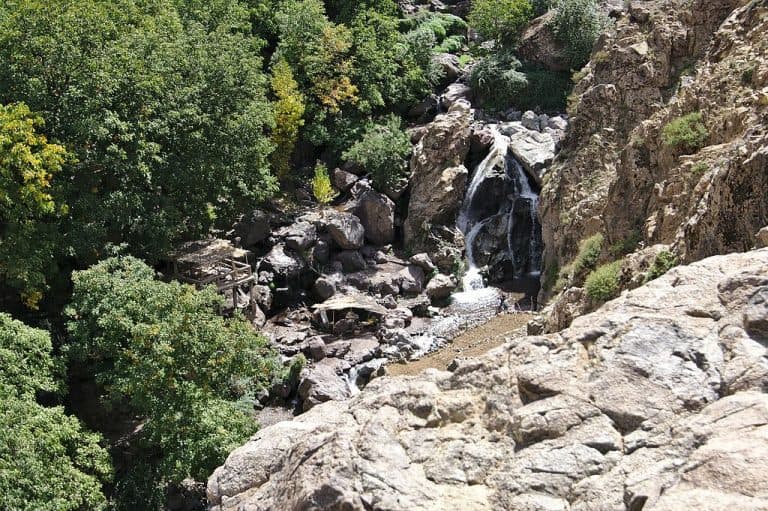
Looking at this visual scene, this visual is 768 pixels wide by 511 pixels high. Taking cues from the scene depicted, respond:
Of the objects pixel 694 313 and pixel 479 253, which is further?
pixel 479 253

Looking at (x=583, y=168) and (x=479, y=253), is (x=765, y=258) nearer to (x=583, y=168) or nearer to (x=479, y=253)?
(x=583, y=168)

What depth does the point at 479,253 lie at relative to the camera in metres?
37.6

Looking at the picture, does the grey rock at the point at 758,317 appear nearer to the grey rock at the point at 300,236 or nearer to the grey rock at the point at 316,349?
the grey rock at the point at 316,349

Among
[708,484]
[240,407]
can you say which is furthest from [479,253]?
[708,484]

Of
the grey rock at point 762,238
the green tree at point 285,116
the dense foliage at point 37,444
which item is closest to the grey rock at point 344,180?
the green tree at point 285,116

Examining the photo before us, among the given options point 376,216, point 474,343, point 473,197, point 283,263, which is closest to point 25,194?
point 283,263

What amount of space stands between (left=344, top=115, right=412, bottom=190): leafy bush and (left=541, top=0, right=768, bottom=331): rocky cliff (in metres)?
9.69

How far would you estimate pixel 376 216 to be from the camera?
3847cm

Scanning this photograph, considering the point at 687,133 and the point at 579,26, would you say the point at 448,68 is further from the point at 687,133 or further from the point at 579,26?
the point at 687,133

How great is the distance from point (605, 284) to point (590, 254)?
452cm

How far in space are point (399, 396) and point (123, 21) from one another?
24.9 metres

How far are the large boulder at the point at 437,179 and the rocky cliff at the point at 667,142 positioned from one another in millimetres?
6687

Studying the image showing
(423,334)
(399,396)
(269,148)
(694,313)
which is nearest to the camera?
(694,313)

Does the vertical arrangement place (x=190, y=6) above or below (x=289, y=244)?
above
